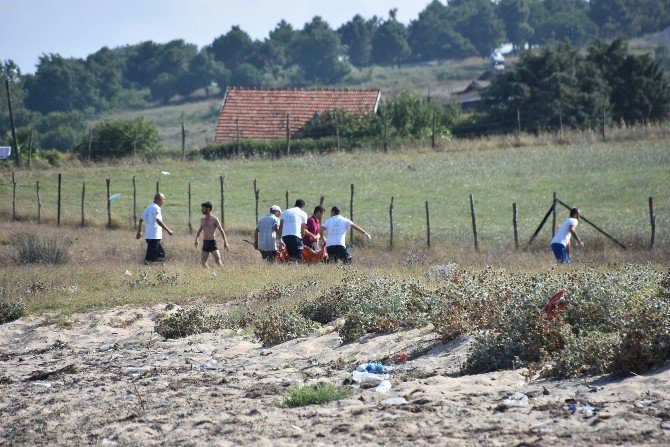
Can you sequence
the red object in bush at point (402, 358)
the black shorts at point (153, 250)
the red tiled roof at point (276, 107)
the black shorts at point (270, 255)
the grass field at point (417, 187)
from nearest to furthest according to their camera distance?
A: 1. the red object in bush at point (402, 358)
2. the black shorts at point (270, 255)
3. the black shorts at point (153, 250)
4. the grass field at point (417, 187)
5. the red tiled roof at point (276, 107)

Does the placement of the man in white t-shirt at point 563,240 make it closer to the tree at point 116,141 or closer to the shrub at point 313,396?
the shrub at point 313,396

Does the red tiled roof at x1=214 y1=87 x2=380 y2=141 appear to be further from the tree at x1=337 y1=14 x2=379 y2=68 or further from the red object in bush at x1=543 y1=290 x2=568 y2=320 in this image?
the tree at x1=337 y1=14 x2=379 y2=68

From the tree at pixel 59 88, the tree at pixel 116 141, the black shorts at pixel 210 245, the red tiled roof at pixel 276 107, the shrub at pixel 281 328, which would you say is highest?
the tree at pixel 59 88

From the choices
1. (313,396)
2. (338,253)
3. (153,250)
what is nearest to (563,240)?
(338,253)

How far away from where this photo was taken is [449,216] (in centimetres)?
3094

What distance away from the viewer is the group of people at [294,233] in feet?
64.6

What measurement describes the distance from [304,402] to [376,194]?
86.6 ft

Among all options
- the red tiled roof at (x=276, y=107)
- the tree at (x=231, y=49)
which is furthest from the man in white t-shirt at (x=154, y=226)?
the tree at (x=231, y=49)

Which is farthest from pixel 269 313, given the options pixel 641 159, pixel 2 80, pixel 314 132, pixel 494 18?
pixel 494 18

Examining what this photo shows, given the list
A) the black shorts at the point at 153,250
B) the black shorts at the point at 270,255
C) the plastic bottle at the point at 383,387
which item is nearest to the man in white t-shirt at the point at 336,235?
the black shorts at the point at 270,255

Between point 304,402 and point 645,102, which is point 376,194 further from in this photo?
point 304,402

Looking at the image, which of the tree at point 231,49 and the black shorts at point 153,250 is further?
the tree at point 231,49

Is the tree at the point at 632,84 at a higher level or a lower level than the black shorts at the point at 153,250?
higher

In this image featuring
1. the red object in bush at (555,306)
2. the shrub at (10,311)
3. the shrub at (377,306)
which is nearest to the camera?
the red object in bush at (555,306)
